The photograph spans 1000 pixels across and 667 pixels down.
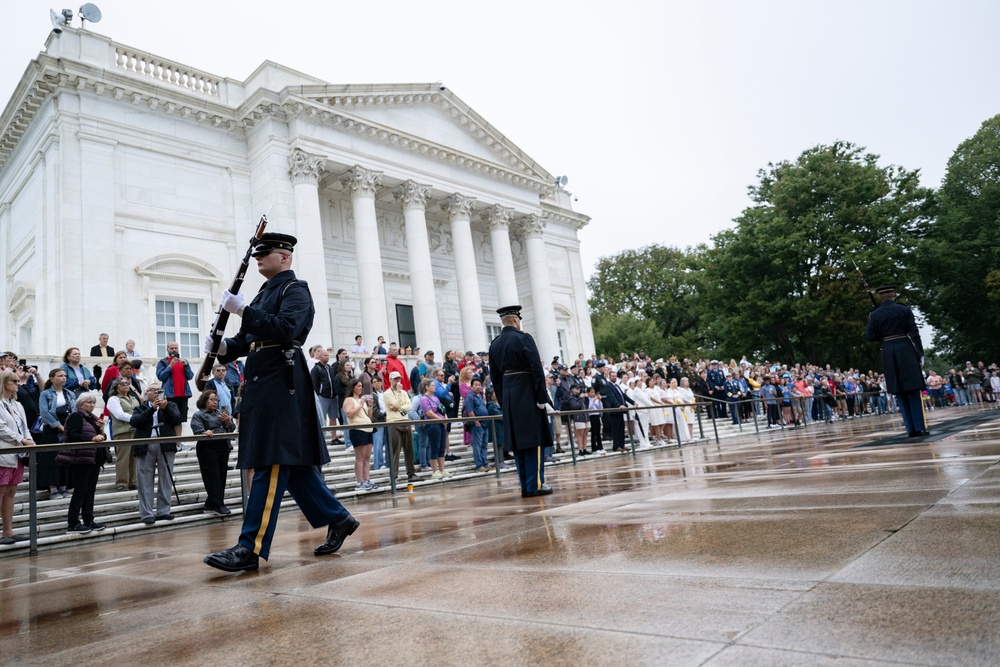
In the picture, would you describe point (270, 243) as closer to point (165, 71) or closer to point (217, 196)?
point (217, 196)

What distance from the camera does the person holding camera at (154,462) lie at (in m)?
9.25

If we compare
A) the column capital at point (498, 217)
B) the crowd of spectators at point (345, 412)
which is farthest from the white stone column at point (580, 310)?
the crowd of spectators at point (345, 412)

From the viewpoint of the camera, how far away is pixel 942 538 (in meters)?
2.93

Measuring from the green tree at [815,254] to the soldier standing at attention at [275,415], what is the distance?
127 feet

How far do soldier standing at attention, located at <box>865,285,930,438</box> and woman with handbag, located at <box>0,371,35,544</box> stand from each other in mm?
11629

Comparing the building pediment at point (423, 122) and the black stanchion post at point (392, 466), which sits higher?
the building pediment at point (423, 122)

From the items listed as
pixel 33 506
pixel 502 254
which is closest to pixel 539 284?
pixel 502 254

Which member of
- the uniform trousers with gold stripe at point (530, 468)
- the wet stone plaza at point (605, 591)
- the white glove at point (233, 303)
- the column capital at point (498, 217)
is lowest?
the wet stone plaza at point (605, 591)

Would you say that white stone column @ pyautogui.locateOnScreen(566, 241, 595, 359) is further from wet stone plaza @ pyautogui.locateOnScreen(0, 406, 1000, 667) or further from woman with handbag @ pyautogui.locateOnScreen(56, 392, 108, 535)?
wet stone plaza @ pyautogui.locateOnScreen(0, 406, 1000, 667)

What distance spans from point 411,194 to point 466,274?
422cm

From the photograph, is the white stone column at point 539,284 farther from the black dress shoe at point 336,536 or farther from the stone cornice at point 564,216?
the black dress shoe at point 336,536

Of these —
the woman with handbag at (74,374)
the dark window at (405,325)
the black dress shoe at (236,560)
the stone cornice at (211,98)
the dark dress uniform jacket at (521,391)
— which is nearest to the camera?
the black dress shoe at (236,560)

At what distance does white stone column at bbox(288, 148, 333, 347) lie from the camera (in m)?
24.7

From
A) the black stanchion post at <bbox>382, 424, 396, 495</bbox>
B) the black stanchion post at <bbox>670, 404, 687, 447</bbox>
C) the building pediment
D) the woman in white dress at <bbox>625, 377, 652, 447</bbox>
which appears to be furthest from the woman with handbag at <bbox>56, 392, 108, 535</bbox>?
the building pediment
